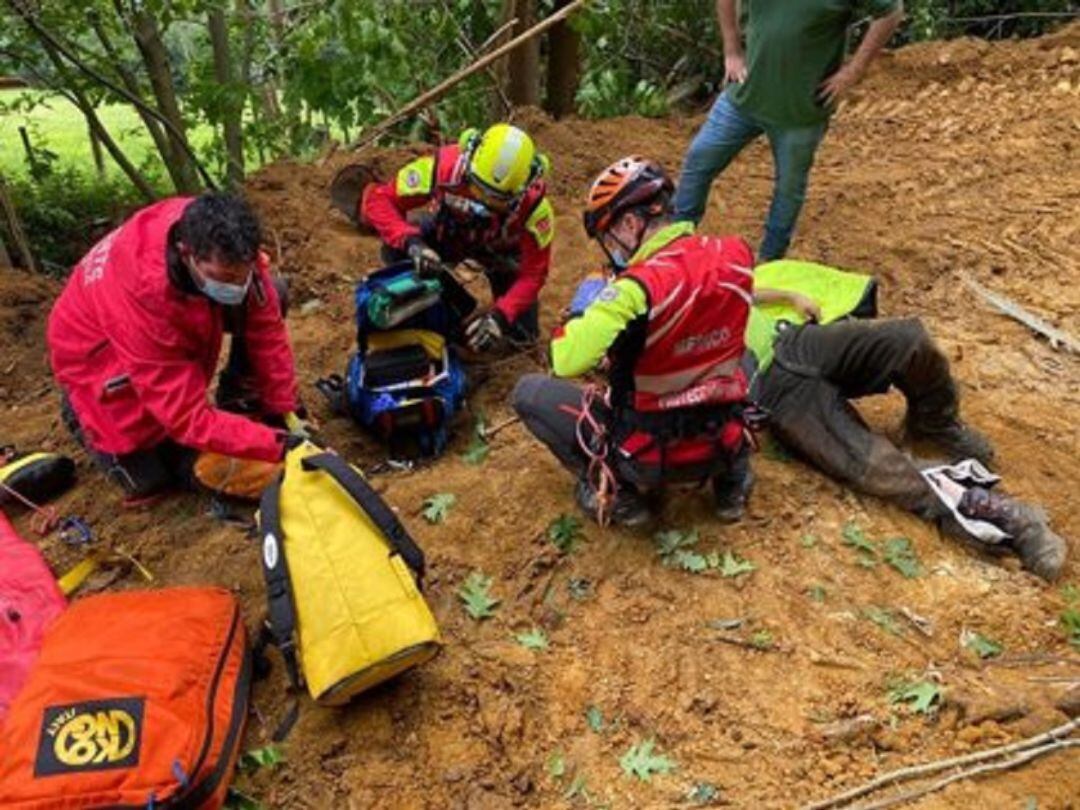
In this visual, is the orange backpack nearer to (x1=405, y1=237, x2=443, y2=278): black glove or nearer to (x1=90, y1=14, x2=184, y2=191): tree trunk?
(x1=405, y1=237, x2=443, y2=278): black glove

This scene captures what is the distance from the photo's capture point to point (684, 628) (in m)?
3.48

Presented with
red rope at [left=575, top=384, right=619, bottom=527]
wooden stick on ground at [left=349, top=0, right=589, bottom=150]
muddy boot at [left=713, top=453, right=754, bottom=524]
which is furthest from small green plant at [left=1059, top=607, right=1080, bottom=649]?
wooden stick on ground at [left=349, top=0, right=589, bottom=150]

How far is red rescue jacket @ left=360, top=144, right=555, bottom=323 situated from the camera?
4.96 meters

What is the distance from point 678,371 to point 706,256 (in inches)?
16.6

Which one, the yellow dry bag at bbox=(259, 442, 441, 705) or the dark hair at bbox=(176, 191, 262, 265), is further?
the dark hair at bbox=(176, 191, 262, 265)

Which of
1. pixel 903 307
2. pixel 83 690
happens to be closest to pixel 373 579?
pixel 83 690

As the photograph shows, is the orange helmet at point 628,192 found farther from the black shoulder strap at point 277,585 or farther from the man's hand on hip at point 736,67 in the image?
the man's hand on hip at point 736,67

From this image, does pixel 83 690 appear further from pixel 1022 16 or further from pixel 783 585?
pixel 1022 16

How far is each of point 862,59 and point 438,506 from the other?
10.3ft

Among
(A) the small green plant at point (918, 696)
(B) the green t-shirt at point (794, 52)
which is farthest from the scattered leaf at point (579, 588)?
(B) the green t-shirt at point (794, 52)

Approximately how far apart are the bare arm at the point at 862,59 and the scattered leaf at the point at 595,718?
11.2ft

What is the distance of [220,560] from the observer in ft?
12.8

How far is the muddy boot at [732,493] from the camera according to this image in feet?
12.8

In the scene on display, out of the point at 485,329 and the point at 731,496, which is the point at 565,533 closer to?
the point at 731,496
